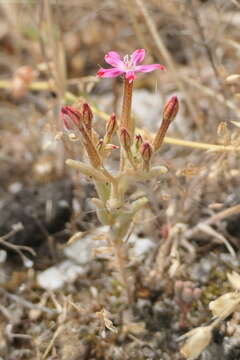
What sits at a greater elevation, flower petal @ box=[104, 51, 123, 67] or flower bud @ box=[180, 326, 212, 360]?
flower petal @ box=[104, 51, 123, 67]

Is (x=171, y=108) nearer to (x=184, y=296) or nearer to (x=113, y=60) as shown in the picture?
(x=113, y=60)

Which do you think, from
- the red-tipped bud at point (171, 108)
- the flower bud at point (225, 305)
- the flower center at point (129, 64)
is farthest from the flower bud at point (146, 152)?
the flower bud at point (225, 305)

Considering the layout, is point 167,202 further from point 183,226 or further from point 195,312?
point 195,312

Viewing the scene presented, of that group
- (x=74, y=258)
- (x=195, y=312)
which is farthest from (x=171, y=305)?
(x=74, y=258)

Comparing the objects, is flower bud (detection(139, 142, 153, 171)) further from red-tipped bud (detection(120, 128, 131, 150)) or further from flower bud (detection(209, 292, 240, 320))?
flower bud (detection(209, 292, 240, 320))

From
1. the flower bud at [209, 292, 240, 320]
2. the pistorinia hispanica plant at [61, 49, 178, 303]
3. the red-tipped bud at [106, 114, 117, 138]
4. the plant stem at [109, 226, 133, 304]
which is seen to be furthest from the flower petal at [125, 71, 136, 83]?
the flower bud at [209, 292, 240, 320]

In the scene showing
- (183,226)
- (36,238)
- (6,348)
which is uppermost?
(183,226)
